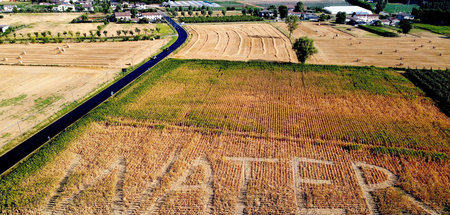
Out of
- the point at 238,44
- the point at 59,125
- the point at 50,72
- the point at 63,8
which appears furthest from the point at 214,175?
the point at 63,8

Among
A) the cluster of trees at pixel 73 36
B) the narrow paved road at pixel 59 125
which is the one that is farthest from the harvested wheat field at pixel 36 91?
the cluster of trees at pixel 73 36

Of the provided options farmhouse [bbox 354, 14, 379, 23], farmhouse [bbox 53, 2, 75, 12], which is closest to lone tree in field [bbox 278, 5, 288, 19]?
farmhouse [bbox 354, 14, 379, 23]

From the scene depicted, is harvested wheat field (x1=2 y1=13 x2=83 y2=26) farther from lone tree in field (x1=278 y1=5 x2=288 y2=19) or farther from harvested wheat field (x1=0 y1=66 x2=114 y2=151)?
lone tree in field (x1=278 y1=5 x2=288 y2=19)

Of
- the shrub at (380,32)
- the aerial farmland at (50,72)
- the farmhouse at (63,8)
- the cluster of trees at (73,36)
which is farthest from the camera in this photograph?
the farmhouse at (63,8)

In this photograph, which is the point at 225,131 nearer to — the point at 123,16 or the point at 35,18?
the point at 123,16

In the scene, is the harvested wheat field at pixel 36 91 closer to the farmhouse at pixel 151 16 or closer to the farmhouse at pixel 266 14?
the farmhouse at pixel 151 16

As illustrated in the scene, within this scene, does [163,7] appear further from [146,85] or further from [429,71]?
[429,71]
